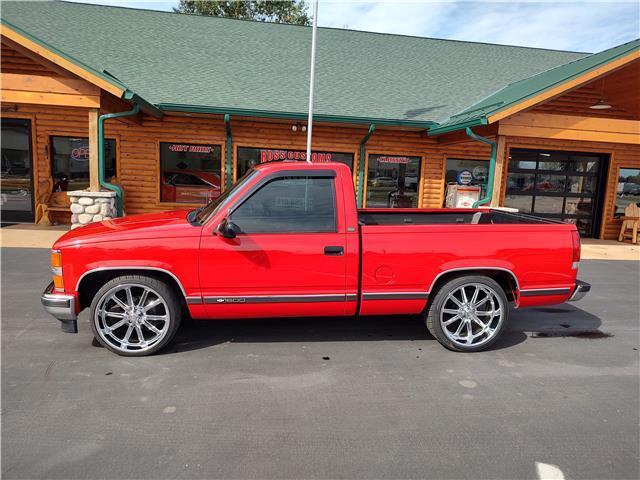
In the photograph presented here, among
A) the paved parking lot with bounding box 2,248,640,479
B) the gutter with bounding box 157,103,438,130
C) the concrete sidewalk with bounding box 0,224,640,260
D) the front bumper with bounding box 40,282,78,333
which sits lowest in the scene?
the paved parking lot with bounding box 2,248,640,479

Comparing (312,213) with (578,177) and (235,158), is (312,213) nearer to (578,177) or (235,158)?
(235,158)

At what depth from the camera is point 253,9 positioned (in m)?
33.5

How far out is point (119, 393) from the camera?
11.3ft

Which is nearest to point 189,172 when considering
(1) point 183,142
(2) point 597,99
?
(1) point 183,142

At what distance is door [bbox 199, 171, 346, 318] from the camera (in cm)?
405

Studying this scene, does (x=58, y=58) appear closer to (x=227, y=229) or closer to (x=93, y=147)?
(x=93, y=147)

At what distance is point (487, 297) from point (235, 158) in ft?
30.6

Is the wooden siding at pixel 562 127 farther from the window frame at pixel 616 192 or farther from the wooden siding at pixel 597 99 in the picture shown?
the window frame at pixel 616 192

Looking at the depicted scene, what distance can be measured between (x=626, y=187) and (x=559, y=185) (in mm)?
2221

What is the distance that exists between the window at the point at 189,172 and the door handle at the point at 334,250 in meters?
9.08

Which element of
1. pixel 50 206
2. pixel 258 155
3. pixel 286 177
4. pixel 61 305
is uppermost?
pixel 258 155

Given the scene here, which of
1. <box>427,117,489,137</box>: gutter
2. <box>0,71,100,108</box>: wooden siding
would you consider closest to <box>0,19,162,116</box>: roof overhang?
<box>0,71,100,108</box>: wooden siding

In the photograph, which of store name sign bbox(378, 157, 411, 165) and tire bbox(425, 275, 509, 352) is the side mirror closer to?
tire bbox(425, 275, 509, 352)

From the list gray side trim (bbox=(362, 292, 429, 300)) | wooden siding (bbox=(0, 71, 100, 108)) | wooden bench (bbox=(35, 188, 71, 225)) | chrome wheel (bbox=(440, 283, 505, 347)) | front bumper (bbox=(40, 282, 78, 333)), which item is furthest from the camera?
wooden bench (bbox=(35, 188, 71, 225))
